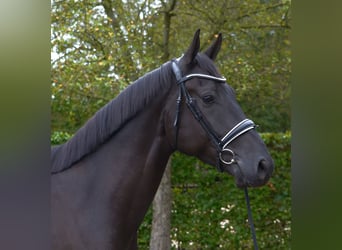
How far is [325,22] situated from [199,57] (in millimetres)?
1868

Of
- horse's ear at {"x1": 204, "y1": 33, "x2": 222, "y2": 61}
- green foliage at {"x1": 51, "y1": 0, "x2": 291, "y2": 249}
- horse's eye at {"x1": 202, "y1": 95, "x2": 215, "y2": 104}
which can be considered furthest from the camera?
green foliage at {"x1": 51, "y1": 0, "x2": 291, "y2": 249}

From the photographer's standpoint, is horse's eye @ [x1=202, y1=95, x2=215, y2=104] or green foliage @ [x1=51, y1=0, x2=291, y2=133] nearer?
horse's eye @ [x1=202, y1=95, x2=215, y2=104]

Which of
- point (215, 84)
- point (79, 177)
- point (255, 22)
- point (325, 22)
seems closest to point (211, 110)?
point (215, 84)

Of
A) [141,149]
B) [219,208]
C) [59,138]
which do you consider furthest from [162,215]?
[141,149]

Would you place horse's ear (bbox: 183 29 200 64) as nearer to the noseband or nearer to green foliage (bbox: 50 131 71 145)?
the noseband

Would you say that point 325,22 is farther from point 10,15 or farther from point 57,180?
point 57,180

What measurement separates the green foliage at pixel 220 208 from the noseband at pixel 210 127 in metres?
4.03

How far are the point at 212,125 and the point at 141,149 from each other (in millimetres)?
428

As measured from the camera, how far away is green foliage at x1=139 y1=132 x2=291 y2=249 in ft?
22.2

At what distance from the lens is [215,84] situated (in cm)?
269

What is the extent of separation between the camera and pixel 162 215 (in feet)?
21.1

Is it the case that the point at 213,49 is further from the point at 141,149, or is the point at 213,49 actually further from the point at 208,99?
the point at 141,149

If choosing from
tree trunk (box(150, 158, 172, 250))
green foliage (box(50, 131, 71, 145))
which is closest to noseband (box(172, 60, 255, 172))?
tree trunk (box(150, 158, 172, 250))

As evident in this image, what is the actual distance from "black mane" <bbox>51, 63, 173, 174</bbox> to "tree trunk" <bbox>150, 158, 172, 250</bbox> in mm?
3691
